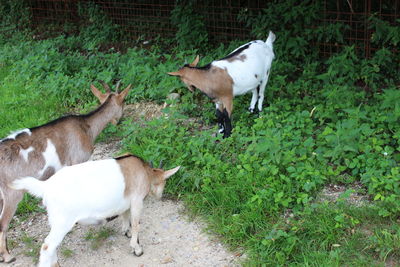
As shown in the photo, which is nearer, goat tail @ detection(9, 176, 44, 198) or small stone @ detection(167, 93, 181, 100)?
goat tail @ detection(9, 176, 44, 198)

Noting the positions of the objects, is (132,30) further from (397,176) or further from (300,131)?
(397,176)

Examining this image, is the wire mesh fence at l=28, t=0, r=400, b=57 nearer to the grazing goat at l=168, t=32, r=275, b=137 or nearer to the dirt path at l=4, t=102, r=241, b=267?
the grazing goat at l=168, t=32, r=275, b=137

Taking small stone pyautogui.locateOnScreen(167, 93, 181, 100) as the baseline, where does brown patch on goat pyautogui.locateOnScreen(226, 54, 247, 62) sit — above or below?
above

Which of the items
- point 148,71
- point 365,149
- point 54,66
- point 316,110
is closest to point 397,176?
point 365,149

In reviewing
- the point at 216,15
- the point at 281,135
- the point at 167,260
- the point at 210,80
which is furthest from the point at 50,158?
the point at 216,15

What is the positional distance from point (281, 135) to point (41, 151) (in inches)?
97.3

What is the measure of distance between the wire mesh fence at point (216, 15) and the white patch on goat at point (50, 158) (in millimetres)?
4974

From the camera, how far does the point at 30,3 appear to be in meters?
12.5

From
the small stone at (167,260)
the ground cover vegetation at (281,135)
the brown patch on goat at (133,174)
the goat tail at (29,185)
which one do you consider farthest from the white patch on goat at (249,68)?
the goat tail at (29,185)

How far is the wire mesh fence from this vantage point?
7855 millimetres

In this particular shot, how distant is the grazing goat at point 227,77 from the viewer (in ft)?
18.8

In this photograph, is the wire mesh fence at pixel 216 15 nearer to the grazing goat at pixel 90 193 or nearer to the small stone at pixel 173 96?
the small stone at pixel 173 96

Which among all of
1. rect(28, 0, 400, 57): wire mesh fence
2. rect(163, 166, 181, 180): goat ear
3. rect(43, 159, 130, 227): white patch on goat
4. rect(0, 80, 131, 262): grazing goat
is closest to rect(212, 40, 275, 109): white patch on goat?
rect(0, 80, 131, 262): grazing goat

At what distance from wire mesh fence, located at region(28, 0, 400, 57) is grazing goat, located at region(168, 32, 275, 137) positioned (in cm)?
241
